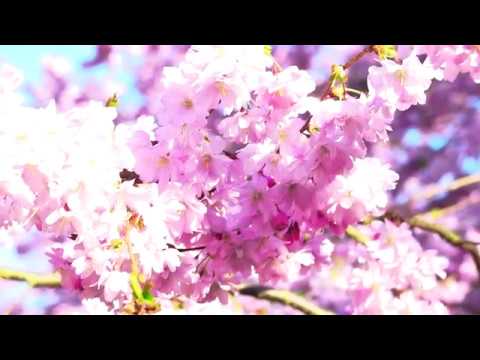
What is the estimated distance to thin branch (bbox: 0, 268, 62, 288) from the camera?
2.28m

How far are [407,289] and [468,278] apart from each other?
118cm

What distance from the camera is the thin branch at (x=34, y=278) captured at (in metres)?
2.28

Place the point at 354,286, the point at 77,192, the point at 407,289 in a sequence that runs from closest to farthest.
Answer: the point at 77,192
the point at 354,286
the point at 407,289

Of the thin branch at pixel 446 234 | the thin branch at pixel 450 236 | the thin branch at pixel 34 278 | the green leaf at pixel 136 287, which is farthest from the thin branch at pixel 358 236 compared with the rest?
the green leaf at pixel 136 287

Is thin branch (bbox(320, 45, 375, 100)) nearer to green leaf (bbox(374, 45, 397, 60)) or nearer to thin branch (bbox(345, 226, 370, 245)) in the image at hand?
green leaf (bbox(374, 45, 397, 60))

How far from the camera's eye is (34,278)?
96.4 inches

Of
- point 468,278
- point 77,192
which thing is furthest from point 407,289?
point 77,192

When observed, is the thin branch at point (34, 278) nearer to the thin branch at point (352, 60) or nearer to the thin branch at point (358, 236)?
the thin branch at point (358, 236)

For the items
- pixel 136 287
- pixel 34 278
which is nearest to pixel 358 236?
pixel 34 278

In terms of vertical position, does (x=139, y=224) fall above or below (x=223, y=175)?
below

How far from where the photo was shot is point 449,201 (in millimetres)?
3859
